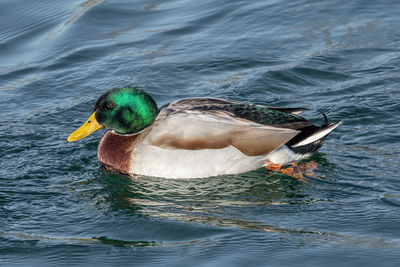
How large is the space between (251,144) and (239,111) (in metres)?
0.41

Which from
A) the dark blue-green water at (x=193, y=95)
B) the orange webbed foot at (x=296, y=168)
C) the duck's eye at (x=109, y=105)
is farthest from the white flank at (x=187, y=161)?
the duck's eye at (x=109, y=105)

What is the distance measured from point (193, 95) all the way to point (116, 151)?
2.36 m

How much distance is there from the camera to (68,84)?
1073 cm

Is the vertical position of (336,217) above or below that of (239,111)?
below

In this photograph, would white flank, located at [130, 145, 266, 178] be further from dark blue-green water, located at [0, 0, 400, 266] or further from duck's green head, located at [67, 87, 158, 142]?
duck's green head, located at [67, 87, 158, 142]

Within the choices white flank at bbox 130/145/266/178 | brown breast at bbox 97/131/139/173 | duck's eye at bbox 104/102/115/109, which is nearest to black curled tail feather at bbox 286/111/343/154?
white flank at bbox 130/145/266/178

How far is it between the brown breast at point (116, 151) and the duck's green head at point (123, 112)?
0.48 feet

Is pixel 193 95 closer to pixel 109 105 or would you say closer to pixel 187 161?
pixel 109 105

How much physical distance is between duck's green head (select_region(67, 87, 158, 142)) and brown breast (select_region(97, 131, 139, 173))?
0.48 ft

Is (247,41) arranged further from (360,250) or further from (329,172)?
(360,250)

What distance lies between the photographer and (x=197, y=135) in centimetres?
758

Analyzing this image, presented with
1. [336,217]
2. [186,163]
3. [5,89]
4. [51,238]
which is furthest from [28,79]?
[336,217]

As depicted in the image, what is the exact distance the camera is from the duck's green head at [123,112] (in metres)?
7.93

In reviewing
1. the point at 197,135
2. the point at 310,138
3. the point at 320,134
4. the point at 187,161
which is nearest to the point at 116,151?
the point at 187,161
